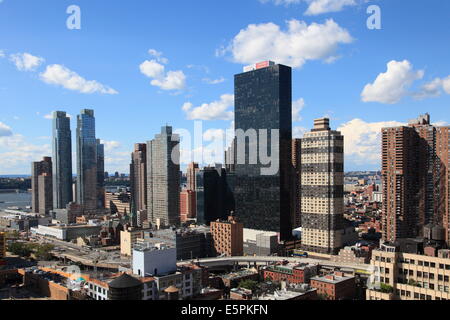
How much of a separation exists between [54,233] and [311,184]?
31.9 meters

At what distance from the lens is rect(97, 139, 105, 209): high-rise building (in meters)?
73.6

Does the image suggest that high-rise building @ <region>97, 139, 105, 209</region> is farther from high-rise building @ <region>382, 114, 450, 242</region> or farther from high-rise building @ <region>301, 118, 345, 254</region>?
high-rise building @ <region>382, 114, 450, 242</region>

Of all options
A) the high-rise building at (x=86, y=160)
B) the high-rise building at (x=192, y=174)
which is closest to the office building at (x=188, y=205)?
the high-rise building at (x=192, y=174)

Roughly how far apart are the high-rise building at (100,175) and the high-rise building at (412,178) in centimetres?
5441

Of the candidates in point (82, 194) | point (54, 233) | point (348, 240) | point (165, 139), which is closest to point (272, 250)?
point (348, 240)

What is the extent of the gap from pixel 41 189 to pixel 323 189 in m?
56.7

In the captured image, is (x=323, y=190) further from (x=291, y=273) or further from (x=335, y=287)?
(x=335, y=287)

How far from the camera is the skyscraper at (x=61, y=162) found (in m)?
71.6

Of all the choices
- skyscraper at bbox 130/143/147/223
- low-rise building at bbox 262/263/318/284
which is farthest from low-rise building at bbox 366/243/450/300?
skyscraper at bbox 130/143/147/223

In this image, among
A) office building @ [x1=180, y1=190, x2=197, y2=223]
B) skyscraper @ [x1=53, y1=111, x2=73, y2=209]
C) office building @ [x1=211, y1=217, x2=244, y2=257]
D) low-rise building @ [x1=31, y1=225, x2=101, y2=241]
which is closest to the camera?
office building @ [x1=211, y1=217, x2=244, y2=257]

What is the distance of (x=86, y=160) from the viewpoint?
74.3m

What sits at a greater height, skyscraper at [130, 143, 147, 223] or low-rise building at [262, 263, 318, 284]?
skyscraper at [130, 143, 147, 223]

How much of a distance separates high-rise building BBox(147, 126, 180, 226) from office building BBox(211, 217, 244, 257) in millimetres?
16872

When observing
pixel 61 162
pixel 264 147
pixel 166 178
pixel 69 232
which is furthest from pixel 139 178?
pixel 264 147
